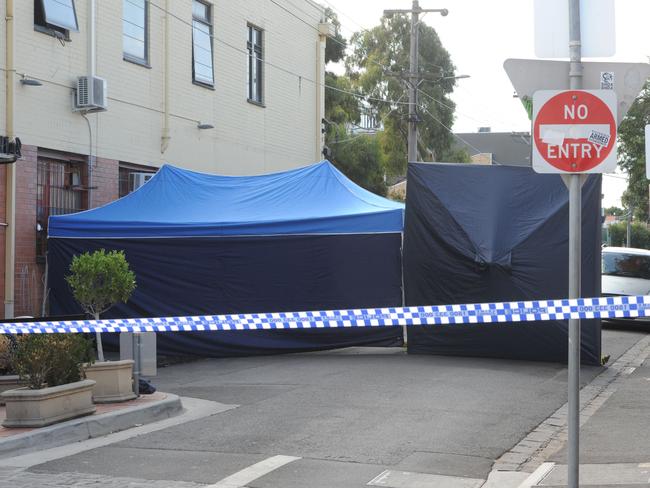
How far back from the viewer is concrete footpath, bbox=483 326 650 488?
22.5 feet

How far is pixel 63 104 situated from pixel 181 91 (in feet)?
11.6

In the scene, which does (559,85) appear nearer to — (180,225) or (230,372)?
(230,372)

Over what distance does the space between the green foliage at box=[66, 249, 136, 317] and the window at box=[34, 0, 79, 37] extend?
5791 mm

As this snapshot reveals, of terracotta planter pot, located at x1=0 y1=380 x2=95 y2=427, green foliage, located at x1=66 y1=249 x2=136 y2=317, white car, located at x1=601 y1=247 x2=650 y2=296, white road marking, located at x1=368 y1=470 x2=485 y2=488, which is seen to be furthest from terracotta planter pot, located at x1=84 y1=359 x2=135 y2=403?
white car, located at x1=601 y1=247 x2=650 y2=296

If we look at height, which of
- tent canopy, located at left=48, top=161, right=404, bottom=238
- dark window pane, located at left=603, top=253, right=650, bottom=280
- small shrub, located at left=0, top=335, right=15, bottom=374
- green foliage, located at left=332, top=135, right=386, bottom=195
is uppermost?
green foliage, located at left=332, top=135, right=386, bottom=195

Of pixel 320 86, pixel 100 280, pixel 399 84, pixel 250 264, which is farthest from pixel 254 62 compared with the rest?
pixel 399 84

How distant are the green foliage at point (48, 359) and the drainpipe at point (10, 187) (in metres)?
6.16

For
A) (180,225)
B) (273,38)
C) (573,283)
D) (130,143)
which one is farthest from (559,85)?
(273,38)

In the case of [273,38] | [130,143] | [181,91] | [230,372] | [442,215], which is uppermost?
[273,38]

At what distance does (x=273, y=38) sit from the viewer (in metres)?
22.4

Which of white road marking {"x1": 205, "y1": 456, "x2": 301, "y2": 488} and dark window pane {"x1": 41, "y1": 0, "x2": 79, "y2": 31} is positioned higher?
dark window pane {"x1": 41, "y1": 0, "x2": 79, "y2": 31}

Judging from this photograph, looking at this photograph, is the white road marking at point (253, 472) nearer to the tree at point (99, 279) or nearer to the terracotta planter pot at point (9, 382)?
the terracotta planter pot at point (9, 382)

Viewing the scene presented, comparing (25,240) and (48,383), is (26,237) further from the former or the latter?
(48,383)

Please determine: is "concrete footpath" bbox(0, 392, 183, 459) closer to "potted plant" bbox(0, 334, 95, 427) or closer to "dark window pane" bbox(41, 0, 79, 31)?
"potted plant" bbox(0, 334, 95, 427)
